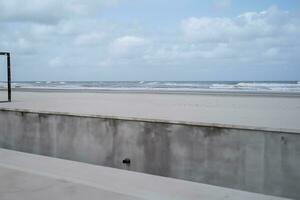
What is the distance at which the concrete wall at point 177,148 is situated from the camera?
546 cm

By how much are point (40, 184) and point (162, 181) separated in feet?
5.00

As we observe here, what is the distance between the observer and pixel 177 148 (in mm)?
6387

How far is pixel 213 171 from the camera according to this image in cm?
599

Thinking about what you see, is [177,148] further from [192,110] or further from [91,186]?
[192,110]

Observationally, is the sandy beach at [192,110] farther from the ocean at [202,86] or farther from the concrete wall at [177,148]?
the ocean at [202,86]

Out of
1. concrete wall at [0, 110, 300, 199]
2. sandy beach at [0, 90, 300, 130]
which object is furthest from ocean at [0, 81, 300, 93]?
concrete wall at [0, 110, 300, 199]

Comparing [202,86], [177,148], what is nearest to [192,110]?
[177,148]

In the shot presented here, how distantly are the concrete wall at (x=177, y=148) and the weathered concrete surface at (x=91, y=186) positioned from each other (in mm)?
2010

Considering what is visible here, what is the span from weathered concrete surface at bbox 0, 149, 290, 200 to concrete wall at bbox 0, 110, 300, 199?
201 centimetres

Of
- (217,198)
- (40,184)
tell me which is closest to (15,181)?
(40,184)

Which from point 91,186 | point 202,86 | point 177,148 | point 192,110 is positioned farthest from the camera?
point 202,86

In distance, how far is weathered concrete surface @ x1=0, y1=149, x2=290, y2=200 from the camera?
140 inches

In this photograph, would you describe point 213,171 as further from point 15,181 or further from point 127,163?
point 15,181

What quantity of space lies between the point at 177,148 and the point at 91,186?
280 cm
